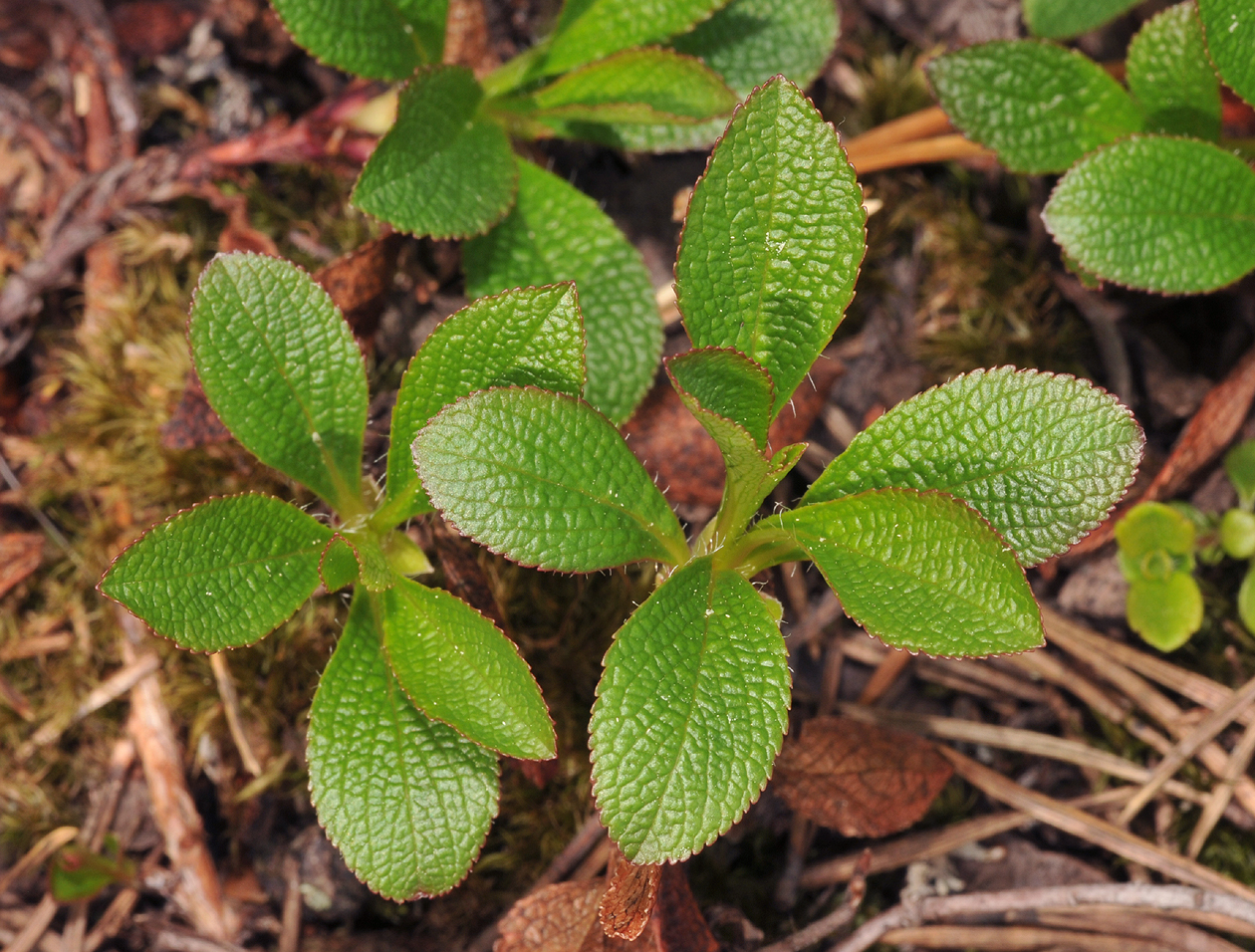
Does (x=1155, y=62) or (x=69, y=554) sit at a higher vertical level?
(x=1155, y=62)

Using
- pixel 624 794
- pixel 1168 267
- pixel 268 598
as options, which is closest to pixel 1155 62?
pixel 1168 267

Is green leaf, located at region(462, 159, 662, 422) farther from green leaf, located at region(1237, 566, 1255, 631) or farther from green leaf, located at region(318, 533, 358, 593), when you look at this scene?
green leaf, located at region(1237, 566, 1255, 631)

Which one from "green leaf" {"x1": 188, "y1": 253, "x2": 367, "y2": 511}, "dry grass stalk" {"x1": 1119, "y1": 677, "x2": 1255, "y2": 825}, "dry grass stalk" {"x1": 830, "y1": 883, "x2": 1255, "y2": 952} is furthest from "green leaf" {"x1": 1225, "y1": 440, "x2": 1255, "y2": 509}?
"green leaf" {"x1": 188, "y1": 253, "x2": 367, "y2": 511}

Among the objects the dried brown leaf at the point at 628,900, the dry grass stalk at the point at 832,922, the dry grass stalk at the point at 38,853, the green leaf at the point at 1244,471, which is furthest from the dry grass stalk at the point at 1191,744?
the dry grass stalk at the point at 38,853

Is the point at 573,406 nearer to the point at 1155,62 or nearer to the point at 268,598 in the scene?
the point at 268,598

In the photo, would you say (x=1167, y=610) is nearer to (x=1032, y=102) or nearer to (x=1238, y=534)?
(x=1238, y=534)

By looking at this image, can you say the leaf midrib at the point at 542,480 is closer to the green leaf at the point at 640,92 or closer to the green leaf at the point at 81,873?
the green leaf at the point at 640,92
